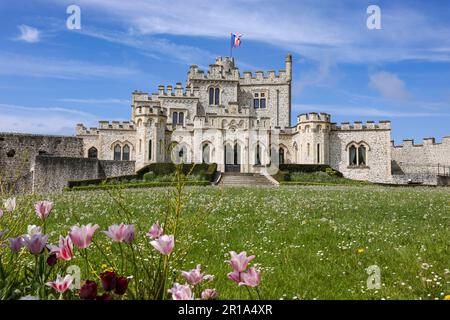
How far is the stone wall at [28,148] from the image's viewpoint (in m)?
40.0

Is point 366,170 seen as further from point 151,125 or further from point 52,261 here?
point 52,261

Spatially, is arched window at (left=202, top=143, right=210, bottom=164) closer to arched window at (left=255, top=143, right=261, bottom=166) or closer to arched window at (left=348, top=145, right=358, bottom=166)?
arched window at (left=255, top=143, right=261, bottom=166)

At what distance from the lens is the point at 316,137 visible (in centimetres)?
4525

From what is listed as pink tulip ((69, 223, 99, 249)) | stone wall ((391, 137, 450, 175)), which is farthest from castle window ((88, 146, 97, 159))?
pink tulip ((69, 223, 99, 249))

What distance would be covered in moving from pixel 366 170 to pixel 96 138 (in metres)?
30.5

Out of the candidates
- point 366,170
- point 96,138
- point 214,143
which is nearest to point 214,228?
point 214,143

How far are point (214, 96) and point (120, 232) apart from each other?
176ft

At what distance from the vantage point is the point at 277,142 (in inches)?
1921

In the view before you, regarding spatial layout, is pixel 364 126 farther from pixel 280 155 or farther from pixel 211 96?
pixel 211 96

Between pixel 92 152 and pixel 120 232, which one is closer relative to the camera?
pixel 120 232

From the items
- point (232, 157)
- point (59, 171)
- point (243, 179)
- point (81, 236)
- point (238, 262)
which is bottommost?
point (243, 179)

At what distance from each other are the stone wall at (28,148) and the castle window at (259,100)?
2352 cm

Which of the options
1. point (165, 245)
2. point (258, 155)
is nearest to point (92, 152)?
point (258, 155)
